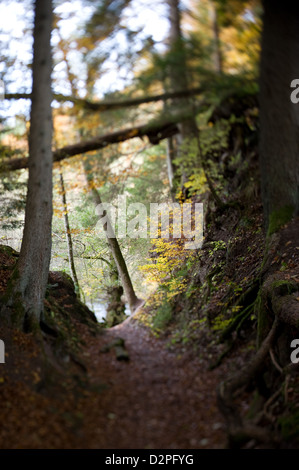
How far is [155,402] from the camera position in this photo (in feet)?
19.4

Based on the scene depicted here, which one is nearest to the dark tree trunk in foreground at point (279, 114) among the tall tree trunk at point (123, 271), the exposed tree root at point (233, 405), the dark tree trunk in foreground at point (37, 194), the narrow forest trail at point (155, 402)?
the exposed tree root at point (233, 405)

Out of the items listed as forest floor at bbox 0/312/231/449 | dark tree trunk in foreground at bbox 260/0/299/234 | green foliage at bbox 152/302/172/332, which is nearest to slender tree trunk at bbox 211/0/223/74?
dark tree trunk in foreground at bbox 260/0/299/234

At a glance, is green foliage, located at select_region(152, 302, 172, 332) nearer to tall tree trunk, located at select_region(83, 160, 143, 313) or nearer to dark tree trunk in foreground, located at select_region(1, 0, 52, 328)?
tall tree trunk, located at select_region(83, 160, 143, 313)

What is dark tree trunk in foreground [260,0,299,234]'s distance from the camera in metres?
5.96

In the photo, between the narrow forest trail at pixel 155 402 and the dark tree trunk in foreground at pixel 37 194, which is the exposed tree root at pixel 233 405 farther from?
the dark tree trunk in foreground at pixel 37 194

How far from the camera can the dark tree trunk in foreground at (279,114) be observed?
5965 millimetres

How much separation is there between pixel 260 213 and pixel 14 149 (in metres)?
7.34

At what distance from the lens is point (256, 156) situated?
10.3 metres

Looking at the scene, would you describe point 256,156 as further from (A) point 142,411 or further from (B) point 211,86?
(A) point 142,411

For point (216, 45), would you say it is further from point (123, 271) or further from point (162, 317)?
point (123, 271)

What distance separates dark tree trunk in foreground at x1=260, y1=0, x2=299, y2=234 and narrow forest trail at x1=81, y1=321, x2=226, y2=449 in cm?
369

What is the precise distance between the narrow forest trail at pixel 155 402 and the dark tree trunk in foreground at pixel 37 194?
74.4 inches

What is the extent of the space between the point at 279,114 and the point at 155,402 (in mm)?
5841
